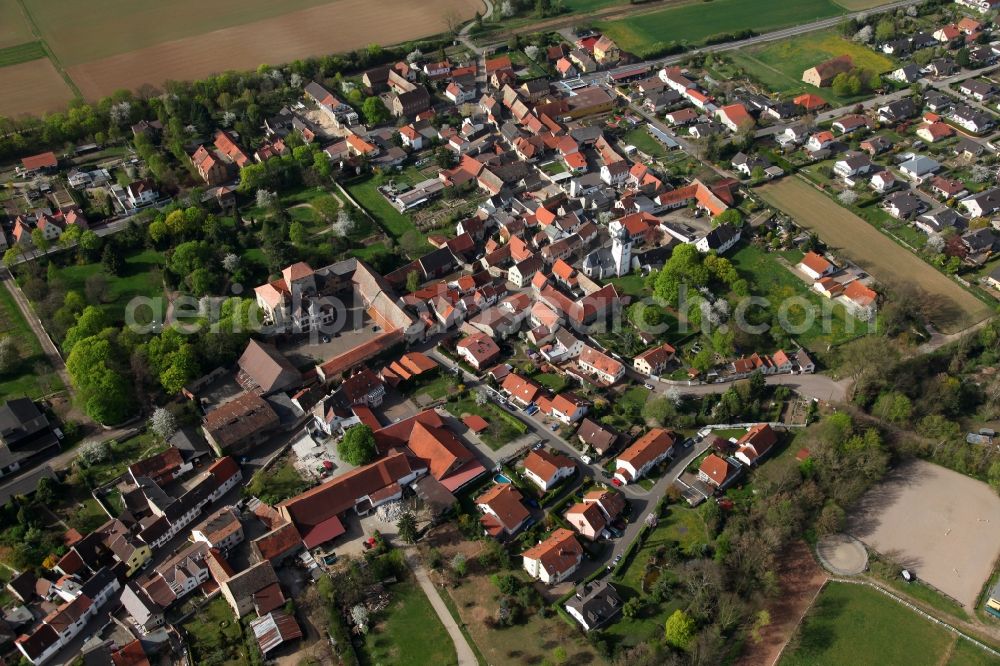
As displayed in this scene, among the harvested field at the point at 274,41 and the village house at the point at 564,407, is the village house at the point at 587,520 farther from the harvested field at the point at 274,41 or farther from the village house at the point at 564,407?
the harvested field at the point at 274,41

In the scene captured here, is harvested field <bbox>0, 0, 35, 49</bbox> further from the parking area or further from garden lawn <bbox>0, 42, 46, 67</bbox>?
the parking area

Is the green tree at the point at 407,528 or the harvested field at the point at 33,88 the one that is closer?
the green tree at the point at 407,528

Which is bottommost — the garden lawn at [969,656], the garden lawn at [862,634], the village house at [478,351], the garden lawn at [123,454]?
the garden lawn at [969,656]

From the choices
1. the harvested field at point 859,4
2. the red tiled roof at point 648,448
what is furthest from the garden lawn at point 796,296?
the harvested field at point 859,4

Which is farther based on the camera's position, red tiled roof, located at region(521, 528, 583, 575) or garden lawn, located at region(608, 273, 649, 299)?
garden lawn, located at region(608, 273, 649, 299)

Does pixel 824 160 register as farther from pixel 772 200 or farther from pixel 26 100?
pixel 26 100

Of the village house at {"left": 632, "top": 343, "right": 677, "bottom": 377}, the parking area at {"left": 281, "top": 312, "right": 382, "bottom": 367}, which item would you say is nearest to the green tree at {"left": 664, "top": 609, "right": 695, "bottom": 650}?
the village house at {"left": 632, "top": 343, "right": 677, "bottom": 377}
